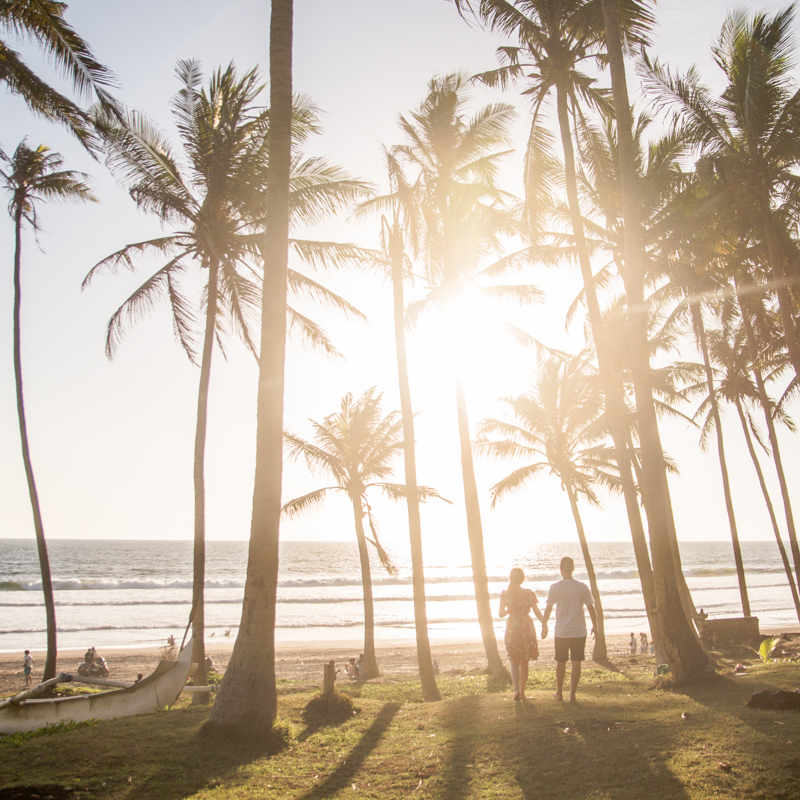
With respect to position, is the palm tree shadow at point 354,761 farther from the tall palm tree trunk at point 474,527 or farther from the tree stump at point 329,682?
the tall palm tree trunk at point 474,527

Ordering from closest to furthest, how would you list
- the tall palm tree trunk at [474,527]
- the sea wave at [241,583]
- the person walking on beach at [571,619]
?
the person walking on beach at [571,619]
the tall palm tree trunk at [474,527]
the sea wave at [241,583]

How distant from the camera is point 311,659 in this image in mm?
21906

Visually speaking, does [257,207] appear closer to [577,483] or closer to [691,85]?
[691,85]

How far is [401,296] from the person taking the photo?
456 inches

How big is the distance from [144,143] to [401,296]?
5727 mm

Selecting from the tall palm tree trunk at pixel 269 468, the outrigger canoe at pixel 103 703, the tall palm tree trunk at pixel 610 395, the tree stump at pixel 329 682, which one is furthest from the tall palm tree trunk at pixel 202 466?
the tall palm tree trunk at pixel 610 395

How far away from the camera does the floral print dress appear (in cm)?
709

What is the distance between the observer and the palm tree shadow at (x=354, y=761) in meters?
4.83

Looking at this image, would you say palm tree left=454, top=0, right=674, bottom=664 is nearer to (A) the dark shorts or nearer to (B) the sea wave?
(A) the dark shorts

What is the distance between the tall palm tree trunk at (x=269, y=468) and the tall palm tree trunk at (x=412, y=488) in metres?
4.06

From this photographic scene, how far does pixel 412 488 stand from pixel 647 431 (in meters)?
4.41

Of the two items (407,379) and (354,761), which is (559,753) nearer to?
(354,761)

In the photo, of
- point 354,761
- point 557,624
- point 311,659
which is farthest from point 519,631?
point 311,659

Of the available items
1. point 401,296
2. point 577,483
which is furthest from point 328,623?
point 401,296
